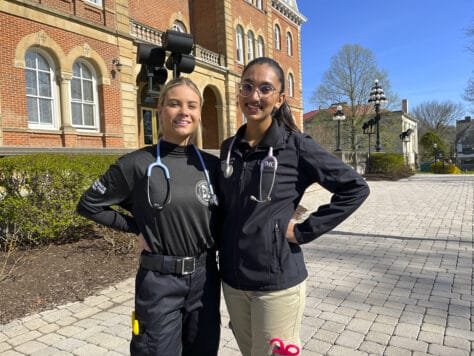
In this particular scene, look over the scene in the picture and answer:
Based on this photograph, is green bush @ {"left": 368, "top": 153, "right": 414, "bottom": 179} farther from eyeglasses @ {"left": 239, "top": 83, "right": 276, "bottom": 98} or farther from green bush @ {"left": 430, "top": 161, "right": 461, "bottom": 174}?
eyeglasses @ {"left": 239, "top": 83, "right": 276, "bottom": 98}

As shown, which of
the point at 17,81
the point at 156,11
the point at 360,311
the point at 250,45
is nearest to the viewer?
the point at 360,311

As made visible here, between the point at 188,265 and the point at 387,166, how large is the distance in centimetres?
2849

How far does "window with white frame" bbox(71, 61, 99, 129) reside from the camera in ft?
45.4

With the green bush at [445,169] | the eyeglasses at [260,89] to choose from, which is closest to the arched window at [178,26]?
the eyeglasses at [260,89]

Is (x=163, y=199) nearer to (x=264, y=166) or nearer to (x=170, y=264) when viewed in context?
(x=170, y=264)

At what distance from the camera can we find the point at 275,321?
186cm

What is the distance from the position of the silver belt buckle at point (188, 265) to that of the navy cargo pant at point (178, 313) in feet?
0.10

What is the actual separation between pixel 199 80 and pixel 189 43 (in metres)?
14.8

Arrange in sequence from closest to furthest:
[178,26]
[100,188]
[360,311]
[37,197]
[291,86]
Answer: [100,188]
[360,311]
[37,197]
[178,26]
[291,86]

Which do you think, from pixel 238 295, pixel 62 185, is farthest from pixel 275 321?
pixel 62 185

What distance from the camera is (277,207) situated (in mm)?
1878

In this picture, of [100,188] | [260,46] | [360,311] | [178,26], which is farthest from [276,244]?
[260,46]

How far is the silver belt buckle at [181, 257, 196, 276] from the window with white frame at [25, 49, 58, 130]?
12520 mm

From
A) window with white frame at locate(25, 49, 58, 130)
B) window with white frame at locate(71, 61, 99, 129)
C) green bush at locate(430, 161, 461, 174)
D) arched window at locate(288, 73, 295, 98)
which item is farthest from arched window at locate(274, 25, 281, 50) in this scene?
green bush at locate(430, 161, 461, 174)
